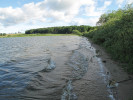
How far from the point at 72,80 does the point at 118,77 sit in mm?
2665

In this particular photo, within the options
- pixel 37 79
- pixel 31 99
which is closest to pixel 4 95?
pixel 31 99

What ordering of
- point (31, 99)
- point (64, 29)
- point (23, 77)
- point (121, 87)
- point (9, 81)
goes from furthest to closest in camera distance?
point (64, 29) → point (23, 77) → point (9, 81) → point (121, 87) → point (31, 99)

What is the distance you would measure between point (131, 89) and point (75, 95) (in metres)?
2.56

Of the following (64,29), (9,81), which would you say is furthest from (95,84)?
(64,29)

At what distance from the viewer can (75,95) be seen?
14.4ft

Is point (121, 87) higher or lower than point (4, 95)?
higher

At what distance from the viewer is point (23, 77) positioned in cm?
676

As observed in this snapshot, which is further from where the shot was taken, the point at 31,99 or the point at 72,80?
the point at 72,80

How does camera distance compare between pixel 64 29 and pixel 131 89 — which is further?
pixel 64 29

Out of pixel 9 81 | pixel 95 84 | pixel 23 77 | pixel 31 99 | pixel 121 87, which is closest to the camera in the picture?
pixel 31 99

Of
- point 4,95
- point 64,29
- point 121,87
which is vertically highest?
point 64,29

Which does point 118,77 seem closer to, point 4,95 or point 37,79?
point 37,79

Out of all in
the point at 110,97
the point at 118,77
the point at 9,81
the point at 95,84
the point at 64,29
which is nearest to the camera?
the point at 110,97

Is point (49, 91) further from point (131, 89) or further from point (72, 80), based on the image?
point (131, 89)
